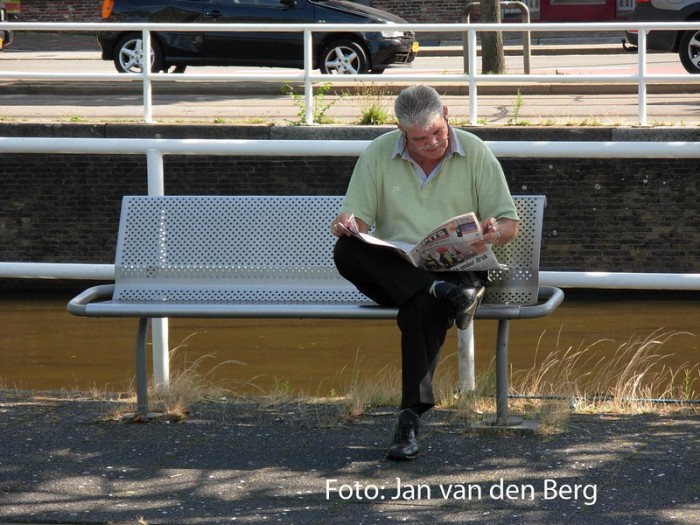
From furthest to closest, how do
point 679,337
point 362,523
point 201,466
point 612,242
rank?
point 612,242, point 679,337, point 201,466, point 362,523

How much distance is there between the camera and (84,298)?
4.55 m

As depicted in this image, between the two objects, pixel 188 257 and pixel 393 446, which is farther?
pixel 188 257

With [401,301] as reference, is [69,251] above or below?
below

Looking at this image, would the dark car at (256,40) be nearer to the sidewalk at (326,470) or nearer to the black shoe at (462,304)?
the sidewalk at (326,470)

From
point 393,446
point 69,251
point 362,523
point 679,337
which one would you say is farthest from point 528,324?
point 362,523

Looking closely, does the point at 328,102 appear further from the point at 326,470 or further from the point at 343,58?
the point at 326,470

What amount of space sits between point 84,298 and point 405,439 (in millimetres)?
1359

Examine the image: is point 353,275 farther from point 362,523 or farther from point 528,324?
point 528,324

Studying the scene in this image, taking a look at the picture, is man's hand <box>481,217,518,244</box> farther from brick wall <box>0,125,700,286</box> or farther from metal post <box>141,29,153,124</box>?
metal post <box>141,29,153,124</box>

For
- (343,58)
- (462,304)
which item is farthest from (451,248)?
(343,58)

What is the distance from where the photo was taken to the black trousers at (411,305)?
4070mm

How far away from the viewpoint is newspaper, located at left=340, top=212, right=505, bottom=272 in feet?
13.1

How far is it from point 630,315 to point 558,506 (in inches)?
286

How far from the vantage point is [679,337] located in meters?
9.45
